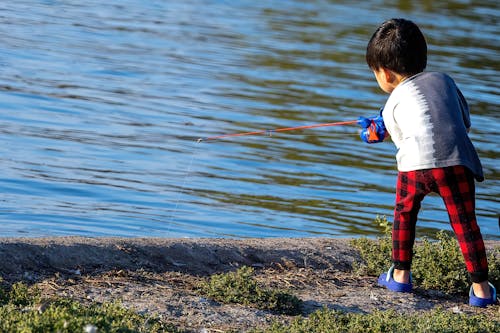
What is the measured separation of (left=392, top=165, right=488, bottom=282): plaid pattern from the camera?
19.2 feet

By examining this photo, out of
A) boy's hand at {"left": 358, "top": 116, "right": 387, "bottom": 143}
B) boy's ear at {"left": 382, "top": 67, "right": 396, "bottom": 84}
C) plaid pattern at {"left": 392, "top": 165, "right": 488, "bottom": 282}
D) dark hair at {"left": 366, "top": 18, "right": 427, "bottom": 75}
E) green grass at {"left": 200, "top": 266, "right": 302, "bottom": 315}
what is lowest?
green grass at {"left": 200, "top": 266, "right": 302, "bottom": 315}

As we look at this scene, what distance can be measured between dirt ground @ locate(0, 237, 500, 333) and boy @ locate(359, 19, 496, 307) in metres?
0.28

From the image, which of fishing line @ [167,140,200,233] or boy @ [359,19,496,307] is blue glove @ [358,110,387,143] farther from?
fishing line @ [167,140,200,233]

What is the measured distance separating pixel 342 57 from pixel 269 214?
29.7 feet

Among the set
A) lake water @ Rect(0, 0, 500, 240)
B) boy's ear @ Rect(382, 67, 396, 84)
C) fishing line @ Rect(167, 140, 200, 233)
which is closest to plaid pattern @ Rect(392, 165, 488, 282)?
boy's ear @ Rect(382, 67, 396, 84)

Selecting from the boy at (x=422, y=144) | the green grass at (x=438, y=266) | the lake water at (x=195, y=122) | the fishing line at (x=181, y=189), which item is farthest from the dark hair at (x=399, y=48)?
the fishing line at (x=181, y=189)

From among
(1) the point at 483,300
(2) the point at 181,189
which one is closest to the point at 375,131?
(1) the point at 483,300

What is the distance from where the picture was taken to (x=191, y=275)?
607 cm

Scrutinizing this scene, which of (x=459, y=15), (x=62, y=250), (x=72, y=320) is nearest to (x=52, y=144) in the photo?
(x=62, y=250)

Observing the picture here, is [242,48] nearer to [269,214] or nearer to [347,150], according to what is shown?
[347,150]

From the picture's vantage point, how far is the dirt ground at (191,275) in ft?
17.5

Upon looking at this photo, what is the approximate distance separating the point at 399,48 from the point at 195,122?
6.36 m

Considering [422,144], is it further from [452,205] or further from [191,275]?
[191,275]

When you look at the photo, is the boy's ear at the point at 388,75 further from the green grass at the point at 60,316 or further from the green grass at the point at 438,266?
the green grass at the point at 60,316
